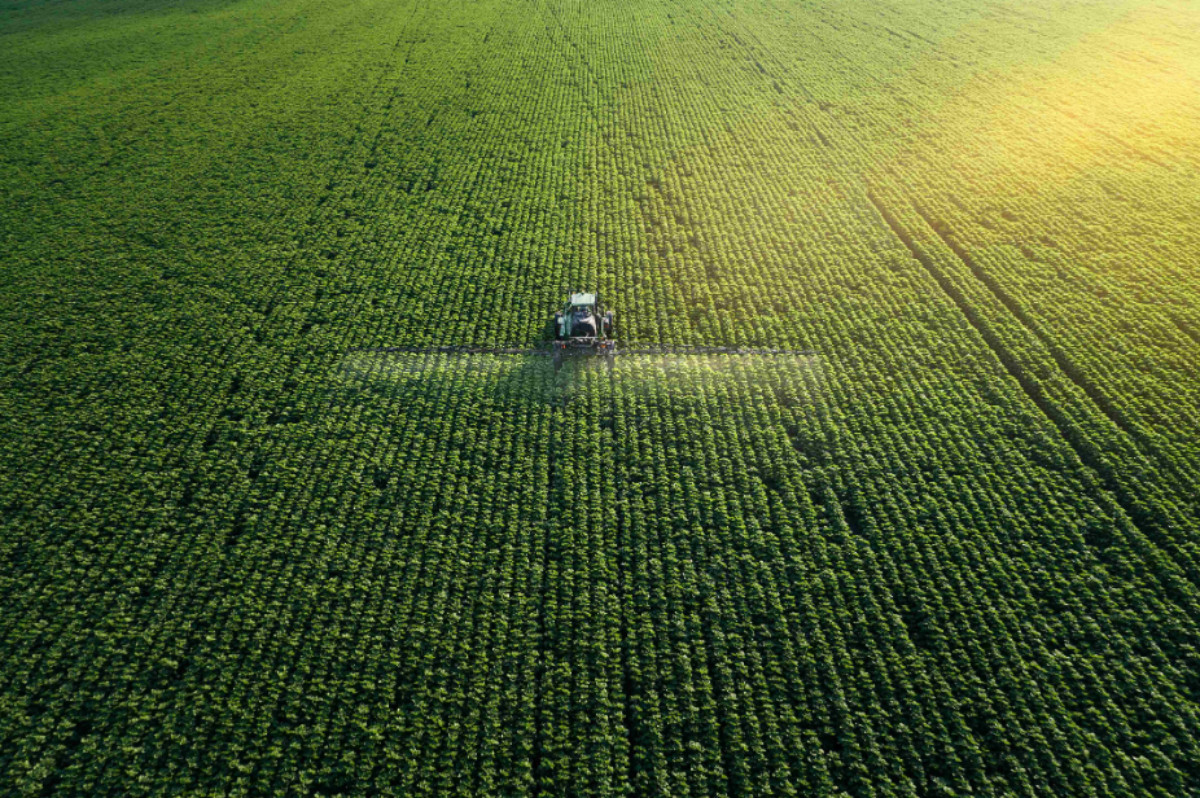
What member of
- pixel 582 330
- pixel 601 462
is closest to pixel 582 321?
pixel 582 330

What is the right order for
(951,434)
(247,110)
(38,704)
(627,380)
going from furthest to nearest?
(247,110), (627,380), (951,434), (38,704)

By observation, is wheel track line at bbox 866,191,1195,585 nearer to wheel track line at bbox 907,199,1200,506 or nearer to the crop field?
the crop field

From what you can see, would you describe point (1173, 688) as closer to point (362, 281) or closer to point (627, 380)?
point (627, 380)

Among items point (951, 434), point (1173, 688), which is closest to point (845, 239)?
point (951, 434)

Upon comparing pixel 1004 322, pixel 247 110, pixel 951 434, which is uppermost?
pixel 247 110

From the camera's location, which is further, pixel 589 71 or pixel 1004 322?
pixel 589 71

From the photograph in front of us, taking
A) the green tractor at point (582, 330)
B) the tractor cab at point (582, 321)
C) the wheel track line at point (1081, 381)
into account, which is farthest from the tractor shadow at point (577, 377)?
the wheel track line at point (1081, 381)
